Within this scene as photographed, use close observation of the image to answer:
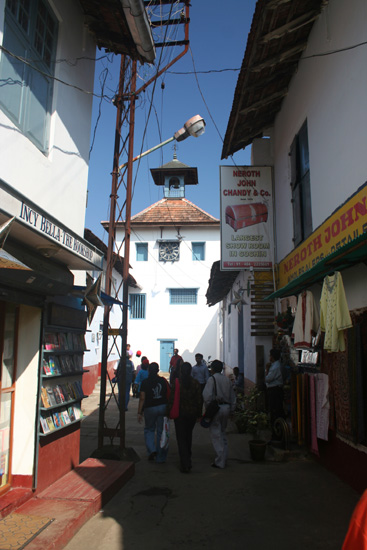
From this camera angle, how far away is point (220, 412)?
22.8 ft

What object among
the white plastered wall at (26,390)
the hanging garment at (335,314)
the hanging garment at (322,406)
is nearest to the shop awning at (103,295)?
the white plastered wall at (26,390)

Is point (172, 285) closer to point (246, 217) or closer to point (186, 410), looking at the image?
point (246, 217)

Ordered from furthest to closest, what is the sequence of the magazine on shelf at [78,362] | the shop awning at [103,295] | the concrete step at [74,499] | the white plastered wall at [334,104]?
the magazine on shelf at [78,362] → the shop awning at [103,295] → the white plastered wall at [334,104] → the concrete step at [74,499]

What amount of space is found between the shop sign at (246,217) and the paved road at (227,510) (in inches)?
166

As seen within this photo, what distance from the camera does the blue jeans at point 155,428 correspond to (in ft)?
23.8

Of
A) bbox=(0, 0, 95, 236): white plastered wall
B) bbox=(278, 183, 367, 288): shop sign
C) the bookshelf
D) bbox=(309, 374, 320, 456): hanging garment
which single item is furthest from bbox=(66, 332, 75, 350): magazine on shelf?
bbox=(278, 183, 367, 288): shop sign

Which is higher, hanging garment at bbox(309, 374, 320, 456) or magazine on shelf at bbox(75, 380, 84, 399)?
magazine on shelf at bbox(75, 380, 84, 399)

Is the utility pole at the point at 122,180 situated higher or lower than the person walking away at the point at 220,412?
higher

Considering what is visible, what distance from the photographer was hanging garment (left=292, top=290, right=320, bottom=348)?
620 centimetres

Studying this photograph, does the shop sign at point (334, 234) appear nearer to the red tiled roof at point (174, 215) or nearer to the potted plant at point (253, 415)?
the potted plant at point (253, 415)

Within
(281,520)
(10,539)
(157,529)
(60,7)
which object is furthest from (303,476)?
A: (60,7)

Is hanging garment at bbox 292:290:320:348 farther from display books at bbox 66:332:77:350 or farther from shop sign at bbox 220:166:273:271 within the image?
display books at bbox 66:332:77:350

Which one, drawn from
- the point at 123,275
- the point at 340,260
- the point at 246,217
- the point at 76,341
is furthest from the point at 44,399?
the point at 246,217

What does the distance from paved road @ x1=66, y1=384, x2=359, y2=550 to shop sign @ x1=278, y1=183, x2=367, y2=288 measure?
120 inches
